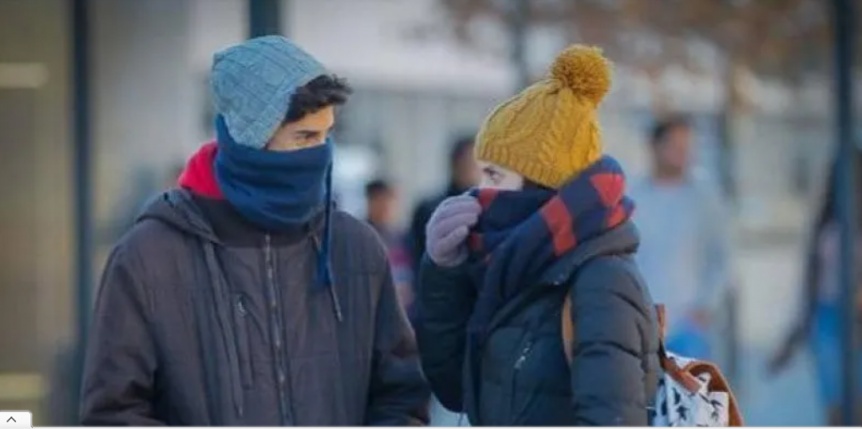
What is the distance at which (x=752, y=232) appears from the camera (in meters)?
9.12

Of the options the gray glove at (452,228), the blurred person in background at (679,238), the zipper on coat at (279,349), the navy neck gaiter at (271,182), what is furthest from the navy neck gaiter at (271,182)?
the blurred person in background at (679,238)

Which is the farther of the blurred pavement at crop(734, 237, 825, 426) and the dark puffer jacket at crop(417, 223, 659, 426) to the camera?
the blurred pavement at crop(734, 237, 825, 426)

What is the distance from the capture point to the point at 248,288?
323 centimetres

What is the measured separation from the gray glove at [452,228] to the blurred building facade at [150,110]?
468 cm

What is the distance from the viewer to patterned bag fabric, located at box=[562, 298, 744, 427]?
324 centimetres

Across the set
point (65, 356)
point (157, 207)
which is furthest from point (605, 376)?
point (65, 356)

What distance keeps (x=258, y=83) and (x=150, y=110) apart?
4958 millimetres

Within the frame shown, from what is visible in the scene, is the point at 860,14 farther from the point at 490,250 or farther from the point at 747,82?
the point at 490,250

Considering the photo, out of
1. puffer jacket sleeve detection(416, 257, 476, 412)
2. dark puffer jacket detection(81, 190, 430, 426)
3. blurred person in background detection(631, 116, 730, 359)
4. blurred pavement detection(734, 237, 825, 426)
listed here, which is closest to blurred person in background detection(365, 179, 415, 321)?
blurred person in background detection(631, 116, 730, 359)

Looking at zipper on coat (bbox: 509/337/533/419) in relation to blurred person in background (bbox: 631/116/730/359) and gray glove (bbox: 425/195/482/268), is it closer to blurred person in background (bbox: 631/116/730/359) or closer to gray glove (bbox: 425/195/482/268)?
gray glove (bbox: 425/195/482/268)

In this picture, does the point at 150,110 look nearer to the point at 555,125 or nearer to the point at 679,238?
the point at 679,238

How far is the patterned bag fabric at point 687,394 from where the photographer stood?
3.24 metres

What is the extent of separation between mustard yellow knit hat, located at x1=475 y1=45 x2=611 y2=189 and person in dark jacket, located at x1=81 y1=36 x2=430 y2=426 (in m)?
0.32

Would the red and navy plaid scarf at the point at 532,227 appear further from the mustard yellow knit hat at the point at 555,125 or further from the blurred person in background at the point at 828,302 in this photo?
the blurred person in background at the point at 828,302
